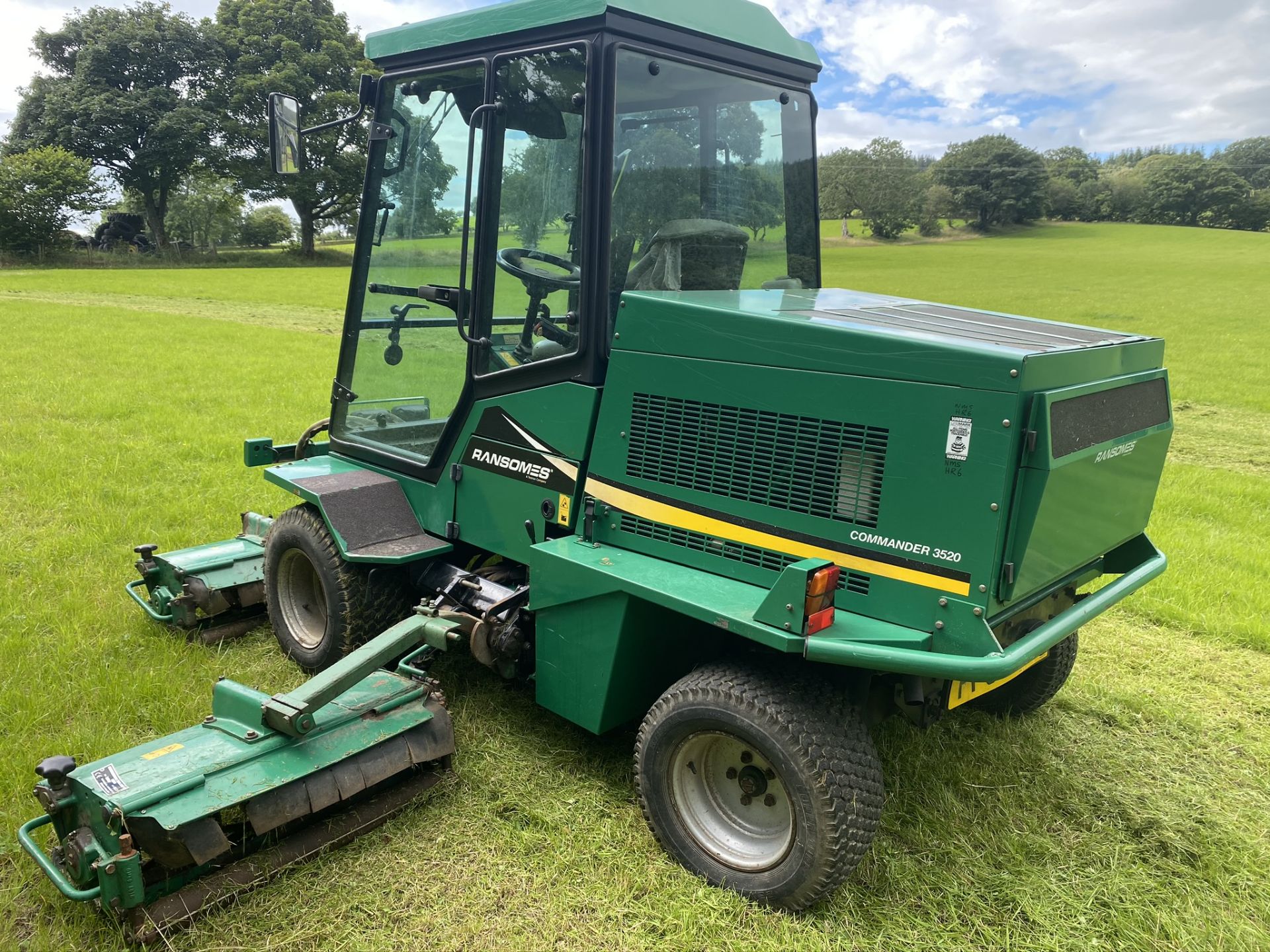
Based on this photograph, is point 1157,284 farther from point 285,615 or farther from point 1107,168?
point 1107,168

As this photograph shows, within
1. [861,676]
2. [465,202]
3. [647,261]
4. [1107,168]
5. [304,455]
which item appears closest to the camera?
[861,676]

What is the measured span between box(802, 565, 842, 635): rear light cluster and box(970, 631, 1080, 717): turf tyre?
168 centimetres

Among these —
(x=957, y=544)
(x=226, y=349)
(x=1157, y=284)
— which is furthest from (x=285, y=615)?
(x=1157, y=284)

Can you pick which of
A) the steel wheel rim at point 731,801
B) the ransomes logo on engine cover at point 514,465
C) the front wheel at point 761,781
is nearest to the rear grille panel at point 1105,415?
the front wheel at point 761,781

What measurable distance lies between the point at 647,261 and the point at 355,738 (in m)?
2.10

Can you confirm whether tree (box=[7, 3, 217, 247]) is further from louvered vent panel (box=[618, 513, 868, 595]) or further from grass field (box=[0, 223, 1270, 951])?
louvered vent panel (box=[618, 513, 868, 595])

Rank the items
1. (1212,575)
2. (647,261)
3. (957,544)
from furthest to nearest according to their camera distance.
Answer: (1212,575), (647,261), (957,544)

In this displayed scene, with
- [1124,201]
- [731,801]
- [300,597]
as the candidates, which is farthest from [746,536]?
[1124,201]

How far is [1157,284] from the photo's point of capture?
33625 mm

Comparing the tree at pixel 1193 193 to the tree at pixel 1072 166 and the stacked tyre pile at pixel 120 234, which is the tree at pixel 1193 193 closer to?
the tree at pixel 1072 166

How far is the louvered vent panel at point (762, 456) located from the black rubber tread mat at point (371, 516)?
1.31 m

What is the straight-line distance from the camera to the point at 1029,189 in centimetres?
6788

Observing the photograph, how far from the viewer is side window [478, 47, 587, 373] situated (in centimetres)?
346

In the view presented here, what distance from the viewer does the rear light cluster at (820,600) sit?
8.82ft
